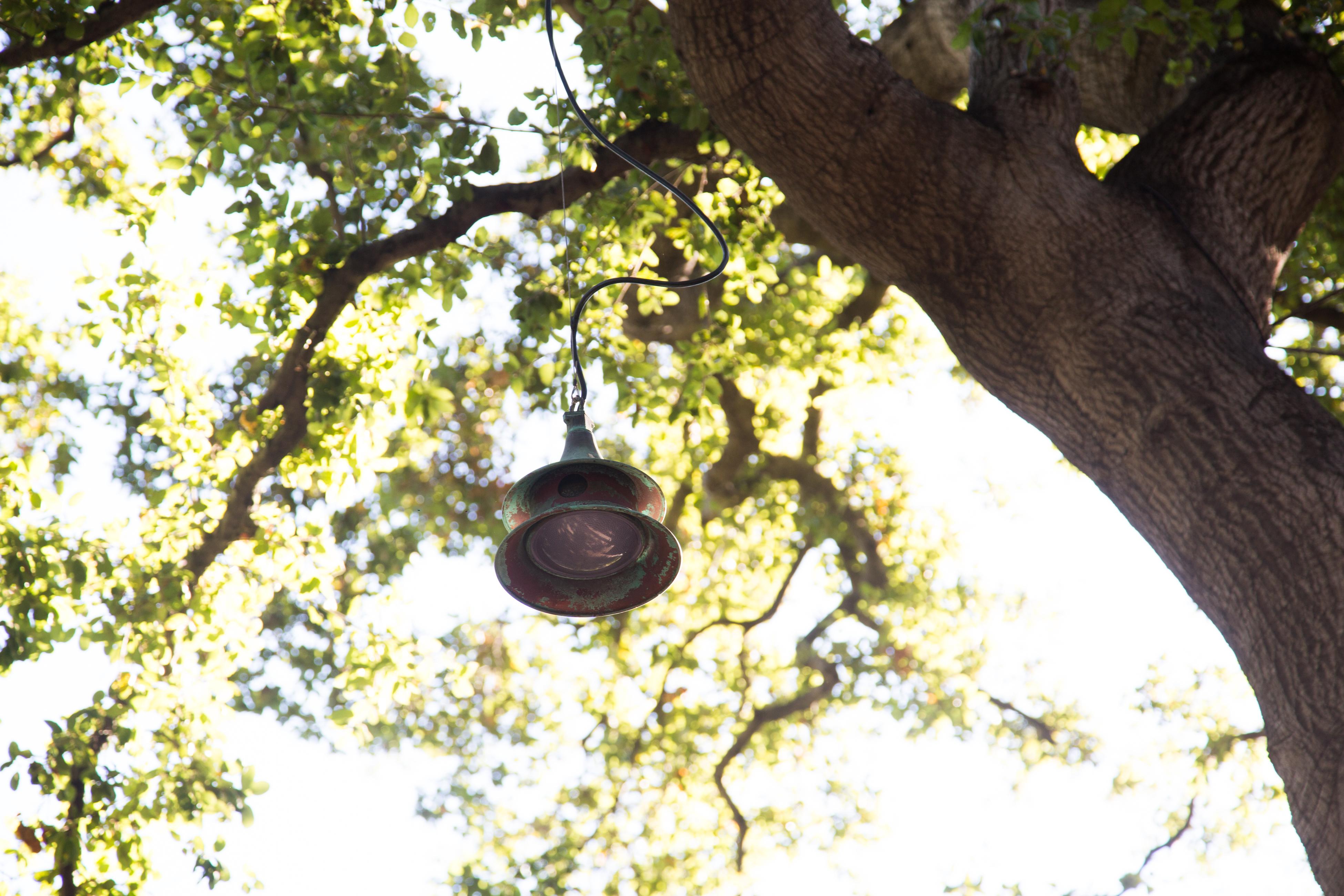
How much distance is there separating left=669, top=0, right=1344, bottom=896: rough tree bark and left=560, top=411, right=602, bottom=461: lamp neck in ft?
3.77

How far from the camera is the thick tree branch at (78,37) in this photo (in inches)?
154

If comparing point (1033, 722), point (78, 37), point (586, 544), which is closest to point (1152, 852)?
point (1033, 722)

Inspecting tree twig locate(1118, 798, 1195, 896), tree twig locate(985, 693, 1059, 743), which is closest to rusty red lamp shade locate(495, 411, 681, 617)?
tree twig locate(1118, 798, 1195, 896)

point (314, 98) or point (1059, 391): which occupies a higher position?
point (314, 98)

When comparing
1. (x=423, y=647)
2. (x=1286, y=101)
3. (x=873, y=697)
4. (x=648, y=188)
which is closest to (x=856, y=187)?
(x=1286, y=101)

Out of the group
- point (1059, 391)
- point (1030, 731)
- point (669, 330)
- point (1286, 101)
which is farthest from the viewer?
point (1030, 731)

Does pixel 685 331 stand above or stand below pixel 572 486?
above

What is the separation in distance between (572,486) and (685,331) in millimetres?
4777

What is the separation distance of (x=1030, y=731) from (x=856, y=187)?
8.30 metres

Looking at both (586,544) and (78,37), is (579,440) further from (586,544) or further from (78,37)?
(78,37)

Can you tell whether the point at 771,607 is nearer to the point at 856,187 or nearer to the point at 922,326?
the point at 922,326

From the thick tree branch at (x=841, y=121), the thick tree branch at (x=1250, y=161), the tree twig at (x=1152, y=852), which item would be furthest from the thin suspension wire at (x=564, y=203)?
the tree twig at (x=1152, y=852)

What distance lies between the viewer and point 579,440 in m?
2.91

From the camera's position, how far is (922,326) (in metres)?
9.48
